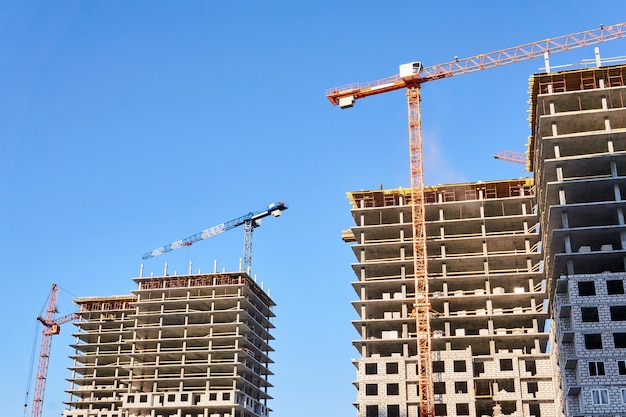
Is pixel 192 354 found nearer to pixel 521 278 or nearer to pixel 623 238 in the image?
pixel 521 278

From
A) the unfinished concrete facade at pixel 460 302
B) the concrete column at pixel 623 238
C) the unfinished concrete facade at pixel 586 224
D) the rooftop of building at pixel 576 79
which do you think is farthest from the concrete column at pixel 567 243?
the unfinished concrete facade at pixel 460 302

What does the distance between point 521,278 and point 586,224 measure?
27.2m

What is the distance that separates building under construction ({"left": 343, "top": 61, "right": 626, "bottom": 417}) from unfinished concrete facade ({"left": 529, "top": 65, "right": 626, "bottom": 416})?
15 centimetres

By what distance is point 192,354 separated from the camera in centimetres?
15212

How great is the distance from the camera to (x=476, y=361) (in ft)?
416

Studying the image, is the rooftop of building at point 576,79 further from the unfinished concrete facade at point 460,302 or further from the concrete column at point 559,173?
the unfinished concrete facade at point 460,302

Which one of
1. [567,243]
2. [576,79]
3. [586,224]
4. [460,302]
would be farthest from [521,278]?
[576,79]

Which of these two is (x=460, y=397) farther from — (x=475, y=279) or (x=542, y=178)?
(x=542, y=178)

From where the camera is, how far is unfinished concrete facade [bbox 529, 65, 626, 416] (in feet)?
309

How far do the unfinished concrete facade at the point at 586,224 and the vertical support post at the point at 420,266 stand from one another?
66.2 ft

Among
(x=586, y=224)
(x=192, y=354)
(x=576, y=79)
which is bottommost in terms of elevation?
(x=192, y=354)

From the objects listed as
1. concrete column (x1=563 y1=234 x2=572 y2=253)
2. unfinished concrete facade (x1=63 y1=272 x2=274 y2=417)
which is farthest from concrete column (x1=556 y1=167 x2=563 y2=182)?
unfinished concrete facade (x1=63 y1=272 x2=274 y2=417)

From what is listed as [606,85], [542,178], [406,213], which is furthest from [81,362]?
[606,85]

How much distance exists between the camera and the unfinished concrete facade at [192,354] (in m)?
150
